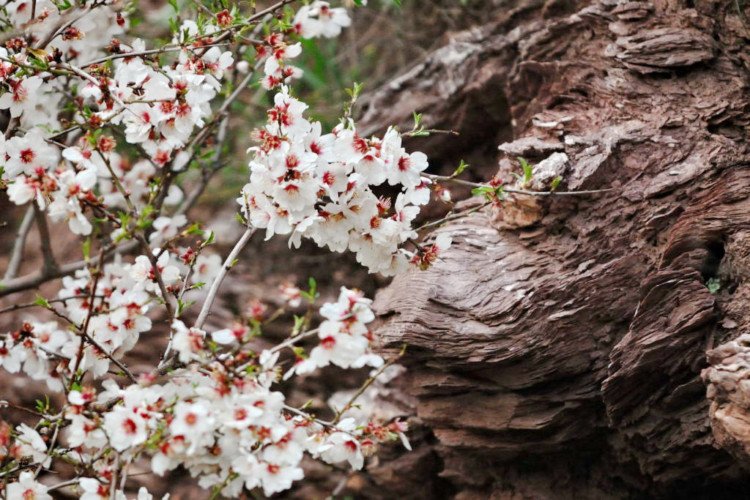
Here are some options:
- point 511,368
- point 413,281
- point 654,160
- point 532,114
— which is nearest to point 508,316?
point 511,368

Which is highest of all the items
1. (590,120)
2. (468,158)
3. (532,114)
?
(468,158)

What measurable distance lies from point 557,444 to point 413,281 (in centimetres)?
79

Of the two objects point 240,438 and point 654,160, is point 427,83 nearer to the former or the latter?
point 654,160

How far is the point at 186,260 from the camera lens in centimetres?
233

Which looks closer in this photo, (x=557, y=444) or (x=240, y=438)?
(x=240, y=438)

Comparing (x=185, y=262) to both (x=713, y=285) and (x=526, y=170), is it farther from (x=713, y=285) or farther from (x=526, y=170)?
(x=713, y=285)

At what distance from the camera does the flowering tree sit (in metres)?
1.88

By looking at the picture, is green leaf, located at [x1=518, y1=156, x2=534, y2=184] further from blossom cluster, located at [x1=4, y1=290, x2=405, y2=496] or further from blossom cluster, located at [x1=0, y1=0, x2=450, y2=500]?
blossom cluster, located at [x1=4, y1=290, x2=405, y2=496]

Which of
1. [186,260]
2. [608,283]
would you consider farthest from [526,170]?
[186,260]

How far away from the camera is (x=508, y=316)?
2586 mm

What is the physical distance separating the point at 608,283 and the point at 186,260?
1.40m

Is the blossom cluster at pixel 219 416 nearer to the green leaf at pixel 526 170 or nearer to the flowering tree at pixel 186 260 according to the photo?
the flowering tree at pixel 186 260

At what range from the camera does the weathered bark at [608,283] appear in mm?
2451

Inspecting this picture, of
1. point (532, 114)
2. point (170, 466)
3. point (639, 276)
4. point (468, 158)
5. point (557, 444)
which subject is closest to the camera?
point (170, 466)
